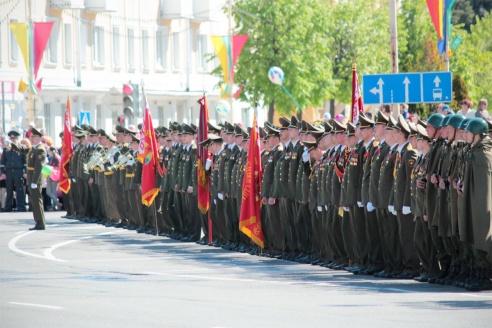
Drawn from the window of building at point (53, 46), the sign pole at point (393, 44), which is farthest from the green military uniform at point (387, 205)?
the window of building at point (53, 46)

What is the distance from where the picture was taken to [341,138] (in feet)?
65.7

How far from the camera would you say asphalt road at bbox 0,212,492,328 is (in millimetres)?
13500

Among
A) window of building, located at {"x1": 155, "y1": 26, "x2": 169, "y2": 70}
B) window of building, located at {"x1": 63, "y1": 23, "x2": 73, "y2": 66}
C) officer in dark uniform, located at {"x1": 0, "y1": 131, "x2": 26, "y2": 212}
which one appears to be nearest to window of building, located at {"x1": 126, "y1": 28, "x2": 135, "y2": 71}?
window of building, located at {"x1": 155, "y1": 26, "x2": 169, "y2": 70}

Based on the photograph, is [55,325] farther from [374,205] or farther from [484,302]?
[374,205]

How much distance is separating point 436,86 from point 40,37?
77.3 feet

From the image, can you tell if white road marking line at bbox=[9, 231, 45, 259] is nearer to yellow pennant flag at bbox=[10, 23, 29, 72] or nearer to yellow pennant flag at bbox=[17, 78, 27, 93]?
yellow pennant flag at bbox=[10, 23, 29, 72]

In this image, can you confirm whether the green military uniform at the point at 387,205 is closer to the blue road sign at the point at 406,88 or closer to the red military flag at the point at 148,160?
the blue road sign at the point at 406,88

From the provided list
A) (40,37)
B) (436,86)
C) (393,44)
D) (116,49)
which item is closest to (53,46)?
(116,49)

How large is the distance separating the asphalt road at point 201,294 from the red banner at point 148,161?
406 centimetres

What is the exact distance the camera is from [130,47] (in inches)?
2434

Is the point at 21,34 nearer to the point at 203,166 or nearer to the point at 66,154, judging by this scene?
the point at 66,154

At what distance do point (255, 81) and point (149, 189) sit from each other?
2310cm

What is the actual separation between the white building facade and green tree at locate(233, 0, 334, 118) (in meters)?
4.38

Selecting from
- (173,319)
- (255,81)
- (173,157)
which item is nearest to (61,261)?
(173,157)
